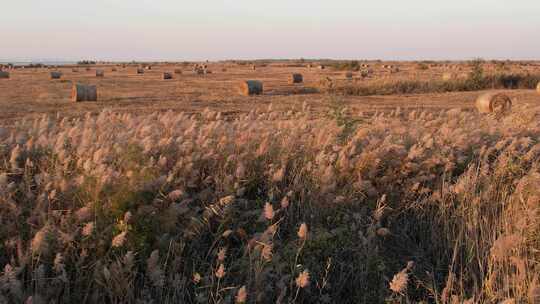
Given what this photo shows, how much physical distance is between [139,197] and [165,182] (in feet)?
0.72

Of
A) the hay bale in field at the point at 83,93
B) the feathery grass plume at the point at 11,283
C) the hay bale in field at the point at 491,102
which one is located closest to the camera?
the feathery grass plume at the point at 11,283

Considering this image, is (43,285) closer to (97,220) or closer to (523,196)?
(97,220)

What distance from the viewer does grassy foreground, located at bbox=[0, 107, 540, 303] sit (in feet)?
10.1

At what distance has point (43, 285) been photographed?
2.91 m

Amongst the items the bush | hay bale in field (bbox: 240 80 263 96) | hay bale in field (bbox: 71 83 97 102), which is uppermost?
the bush

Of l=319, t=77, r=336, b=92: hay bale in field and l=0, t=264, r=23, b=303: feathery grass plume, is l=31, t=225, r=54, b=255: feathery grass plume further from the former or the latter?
l=319, t=77, r=336, b=92: hay bale in field

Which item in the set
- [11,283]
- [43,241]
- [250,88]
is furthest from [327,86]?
[11,283]

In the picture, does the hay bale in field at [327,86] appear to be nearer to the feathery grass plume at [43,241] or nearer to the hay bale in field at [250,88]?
the hay bale in field at [250,88]

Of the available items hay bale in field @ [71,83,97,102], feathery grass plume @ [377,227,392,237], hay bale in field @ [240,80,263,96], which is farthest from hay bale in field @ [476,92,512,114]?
hay bale in field @ [71,83,97,102]

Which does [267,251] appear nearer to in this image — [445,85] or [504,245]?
[504,245]

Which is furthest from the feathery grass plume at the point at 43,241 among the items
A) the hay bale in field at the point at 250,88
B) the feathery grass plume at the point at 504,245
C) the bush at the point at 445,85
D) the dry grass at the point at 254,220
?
the bush at the point at 445,85

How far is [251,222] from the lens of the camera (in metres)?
3.86

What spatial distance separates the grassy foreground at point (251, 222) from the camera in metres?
3.08

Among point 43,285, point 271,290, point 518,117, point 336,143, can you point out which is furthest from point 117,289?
point 518,117
